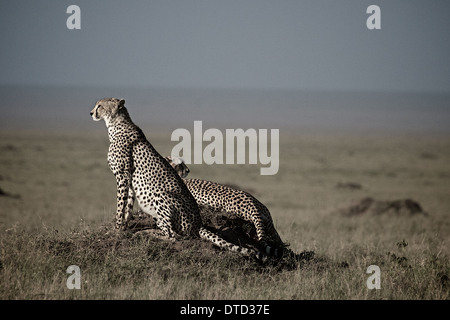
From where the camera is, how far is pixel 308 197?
22.0 metres

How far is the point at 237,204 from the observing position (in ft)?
26.7

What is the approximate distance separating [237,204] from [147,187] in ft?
4.90

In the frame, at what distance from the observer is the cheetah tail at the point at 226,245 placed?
265 inches

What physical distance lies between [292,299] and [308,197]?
53.2 feet

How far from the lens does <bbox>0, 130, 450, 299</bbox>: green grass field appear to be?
618 centimetres

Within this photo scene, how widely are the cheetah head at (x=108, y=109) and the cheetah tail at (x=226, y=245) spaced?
177 cm

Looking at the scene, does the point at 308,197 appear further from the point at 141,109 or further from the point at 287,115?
the point at 141,109

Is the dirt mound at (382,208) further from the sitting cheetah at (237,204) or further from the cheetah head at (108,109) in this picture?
the cheetah head at (108,109)

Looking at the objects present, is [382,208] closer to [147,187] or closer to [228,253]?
[228,253]

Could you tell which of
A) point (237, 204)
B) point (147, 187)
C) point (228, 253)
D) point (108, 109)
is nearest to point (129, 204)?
point (147, 187)

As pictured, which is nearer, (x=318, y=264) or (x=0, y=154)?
(x=318, y=264)

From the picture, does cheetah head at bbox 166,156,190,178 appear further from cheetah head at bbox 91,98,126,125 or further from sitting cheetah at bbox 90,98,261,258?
cheetah head at bbox 91,98,126,125

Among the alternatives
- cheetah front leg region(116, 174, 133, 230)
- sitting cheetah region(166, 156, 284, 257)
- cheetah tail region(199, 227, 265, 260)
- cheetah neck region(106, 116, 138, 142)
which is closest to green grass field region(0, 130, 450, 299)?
cheetah tail region(199, 227, 265, 260)

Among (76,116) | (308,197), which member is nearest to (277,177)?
(308,197)
